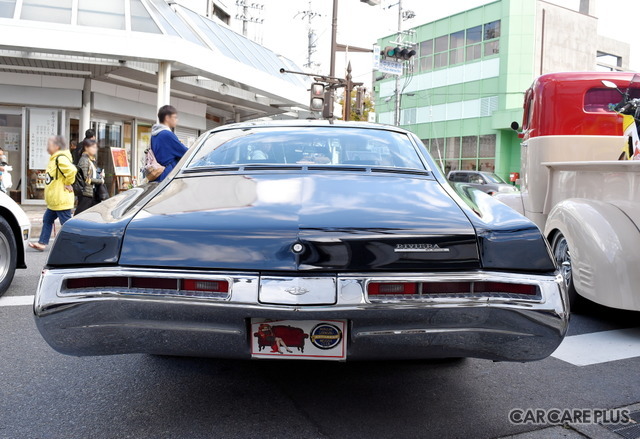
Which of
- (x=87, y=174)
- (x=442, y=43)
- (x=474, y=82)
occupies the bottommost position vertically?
(x=87, y=174)

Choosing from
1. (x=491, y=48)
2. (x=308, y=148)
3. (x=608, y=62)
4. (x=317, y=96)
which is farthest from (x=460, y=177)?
(x=608, y=62)

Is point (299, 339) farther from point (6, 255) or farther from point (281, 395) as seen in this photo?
point (6, 255)

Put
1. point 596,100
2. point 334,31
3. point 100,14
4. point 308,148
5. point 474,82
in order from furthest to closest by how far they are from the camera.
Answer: point 474,82 < point 334,31 < point 100,14 < point 596,100 < point 308,148

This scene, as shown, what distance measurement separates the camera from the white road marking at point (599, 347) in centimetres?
370

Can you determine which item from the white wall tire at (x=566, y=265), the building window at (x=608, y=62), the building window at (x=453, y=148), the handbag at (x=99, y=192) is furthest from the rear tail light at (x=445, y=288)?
the building window at (x=608, y=62)

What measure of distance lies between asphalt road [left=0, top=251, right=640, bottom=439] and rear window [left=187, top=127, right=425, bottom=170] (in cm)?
117

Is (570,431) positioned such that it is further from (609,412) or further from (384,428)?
(384,428)

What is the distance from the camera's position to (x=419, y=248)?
2219mm

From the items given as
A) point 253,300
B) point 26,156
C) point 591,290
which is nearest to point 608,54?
point 26,156

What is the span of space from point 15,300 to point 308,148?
10.5ft

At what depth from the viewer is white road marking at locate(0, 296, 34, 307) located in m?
4.82

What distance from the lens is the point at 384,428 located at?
8.44 feet

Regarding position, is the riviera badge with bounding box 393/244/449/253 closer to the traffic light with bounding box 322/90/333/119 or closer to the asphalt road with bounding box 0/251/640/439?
the asphalt road with bounding box 0/251/640/439

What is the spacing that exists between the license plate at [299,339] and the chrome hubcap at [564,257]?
3023 millimetres
